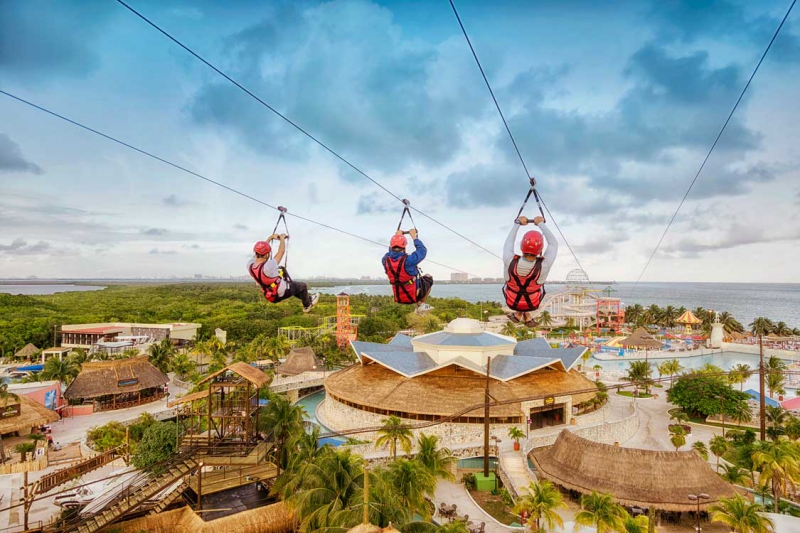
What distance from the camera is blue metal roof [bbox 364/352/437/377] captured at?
1189 inches

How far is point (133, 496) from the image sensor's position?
14.1m

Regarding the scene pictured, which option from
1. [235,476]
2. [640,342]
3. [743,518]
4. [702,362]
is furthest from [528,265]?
[702,362]

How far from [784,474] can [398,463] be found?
47.6 ft

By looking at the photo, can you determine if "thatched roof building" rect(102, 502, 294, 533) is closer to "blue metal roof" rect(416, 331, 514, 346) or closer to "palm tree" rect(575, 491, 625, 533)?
"palm tree" rect(575, 491, 625, 533)

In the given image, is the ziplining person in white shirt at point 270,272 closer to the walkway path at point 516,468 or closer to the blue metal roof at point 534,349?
the walkway path at point 516,468

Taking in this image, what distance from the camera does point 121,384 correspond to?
33.4 meters

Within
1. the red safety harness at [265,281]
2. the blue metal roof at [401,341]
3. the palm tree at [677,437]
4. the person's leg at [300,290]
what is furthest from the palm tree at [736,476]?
the blue metal roof at [401,341]

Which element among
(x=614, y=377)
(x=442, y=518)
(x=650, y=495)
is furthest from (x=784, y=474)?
(x=614, y=377)

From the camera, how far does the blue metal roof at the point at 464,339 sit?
32.5m

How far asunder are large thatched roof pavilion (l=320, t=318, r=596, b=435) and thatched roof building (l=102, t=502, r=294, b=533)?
12.1 m

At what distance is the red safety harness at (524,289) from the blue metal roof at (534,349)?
28.4 metres

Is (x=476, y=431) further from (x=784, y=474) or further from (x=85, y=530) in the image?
(x=85, y=530)

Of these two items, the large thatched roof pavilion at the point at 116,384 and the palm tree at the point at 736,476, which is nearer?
the palm tree at the point at 736,476

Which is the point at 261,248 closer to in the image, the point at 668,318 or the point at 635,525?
the point at 635,525
